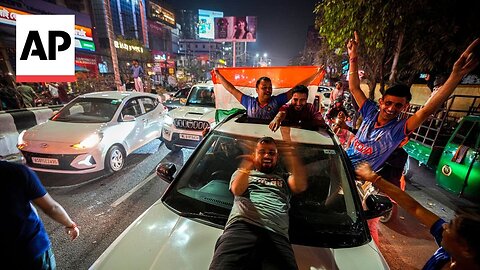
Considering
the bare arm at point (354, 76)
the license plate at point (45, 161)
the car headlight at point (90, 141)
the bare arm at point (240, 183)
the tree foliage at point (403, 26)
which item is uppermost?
the tree foliage at point (403, 26)

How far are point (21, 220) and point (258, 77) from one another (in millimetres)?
4187

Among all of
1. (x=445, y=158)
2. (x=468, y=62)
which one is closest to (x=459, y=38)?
(x=445, y=158)

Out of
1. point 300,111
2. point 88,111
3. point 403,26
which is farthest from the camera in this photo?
point 403,26

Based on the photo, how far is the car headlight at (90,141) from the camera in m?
4.50

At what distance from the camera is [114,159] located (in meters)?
5.22

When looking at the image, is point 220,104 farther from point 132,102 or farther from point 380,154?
point 380,154

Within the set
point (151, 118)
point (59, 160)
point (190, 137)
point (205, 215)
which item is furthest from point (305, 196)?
point (151, 118)

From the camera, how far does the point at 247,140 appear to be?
2.41 meters

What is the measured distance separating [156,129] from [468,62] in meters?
6.63

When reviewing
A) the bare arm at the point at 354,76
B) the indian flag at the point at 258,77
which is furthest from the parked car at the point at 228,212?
the indian flag at the point at 258,77

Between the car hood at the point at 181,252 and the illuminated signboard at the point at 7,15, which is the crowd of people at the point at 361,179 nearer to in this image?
the car hood at the point at 181,252

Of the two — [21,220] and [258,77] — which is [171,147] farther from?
[21,220]

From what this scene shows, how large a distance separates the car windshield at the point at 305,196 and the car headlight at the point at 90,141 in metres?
3.18

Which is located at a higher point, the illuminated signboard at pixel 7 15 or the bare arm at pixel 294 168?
the illuminated signboard at pixel 7 15
